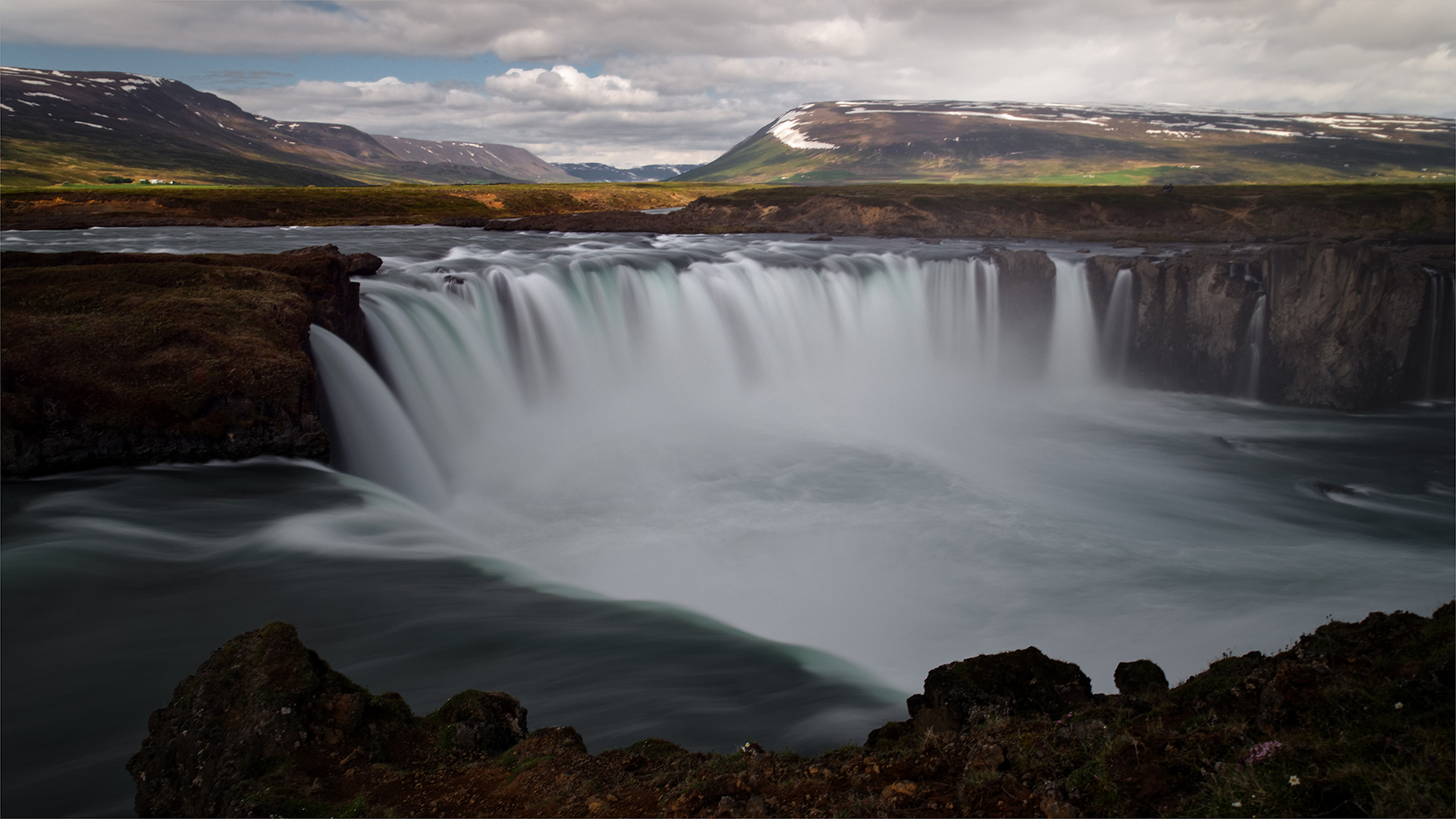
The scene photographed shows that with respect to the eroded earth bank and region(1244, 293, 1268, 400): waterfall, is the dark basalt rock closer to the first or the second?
the eroded earth bank

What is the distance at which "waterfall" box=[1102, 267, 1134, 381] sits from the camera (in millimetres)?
30734

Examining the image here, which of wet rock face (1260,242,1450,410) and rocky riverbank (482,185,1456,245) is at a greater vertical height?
rocky riverbank (482,185,1456,245)

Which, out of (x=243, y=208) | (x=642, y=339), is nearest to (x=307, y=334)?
(x=642, y=339)

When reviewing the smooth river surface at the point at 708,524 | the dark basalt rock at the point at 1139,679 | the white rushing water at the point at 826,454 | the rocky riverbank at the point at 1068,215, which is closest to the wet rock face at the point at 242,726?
the smooth river surface at the point at 708,524

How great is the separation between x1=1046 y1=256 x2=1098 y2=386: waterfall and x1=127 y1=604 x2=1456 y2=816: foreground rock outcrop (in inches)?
1042

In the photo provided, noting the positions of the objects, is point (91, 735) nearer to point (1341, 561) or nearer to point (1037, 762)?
point (1037, 762)

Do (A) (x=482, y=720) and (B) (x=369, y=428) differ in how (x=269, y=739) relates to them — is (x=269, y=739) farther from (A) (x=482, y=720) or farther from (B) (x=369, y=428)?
(B) (x=369, y=428)

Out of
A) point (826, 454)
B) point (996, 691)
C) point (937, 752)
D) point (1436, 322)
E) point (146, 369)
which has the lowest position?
point (826, 454)

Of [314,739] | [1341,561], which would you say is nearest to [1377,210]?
[1341,561]

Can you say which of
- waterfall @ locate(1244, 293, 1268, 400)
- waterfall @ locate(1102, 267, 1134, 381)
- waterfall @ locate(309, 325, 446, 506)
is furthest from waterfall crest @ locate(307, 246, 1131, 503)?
waterfall @ locate(1244, 293, 1268, 400)

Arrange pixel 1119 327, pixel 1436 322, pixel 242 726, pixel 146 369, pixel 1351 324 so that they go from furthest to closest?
pixel 1119 327
pixel 1436 322
pixel 1351 324
pixel 146 369
pixel 242 726

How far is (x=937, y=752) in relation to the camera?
5492 millimetres

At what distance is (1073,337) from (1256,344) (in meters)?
6.10

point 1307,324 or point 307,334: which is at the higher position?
point 307,334
